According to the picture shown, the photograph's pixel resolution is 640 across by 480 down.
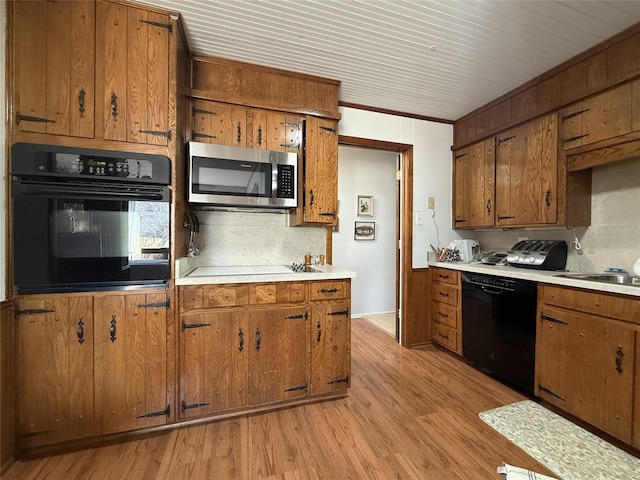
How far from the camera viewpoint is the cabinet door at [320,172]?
2316 mm

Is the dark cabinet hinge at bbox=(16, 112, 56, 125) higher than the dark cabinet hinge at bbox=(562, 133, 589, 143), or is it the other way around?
the dark cabinet hinge at bbox=(562, 133, 589, 143)

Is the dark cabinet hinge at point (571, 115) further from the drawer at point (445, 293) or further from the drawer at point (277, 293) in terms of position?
the drawer at point (277, 293)

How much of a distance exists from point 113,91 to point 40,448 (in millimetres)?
2129

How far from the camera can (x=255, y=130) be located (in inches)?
88.0

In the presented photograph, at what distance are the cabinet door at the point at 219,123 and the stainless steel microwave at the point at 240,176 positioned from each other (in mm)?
155

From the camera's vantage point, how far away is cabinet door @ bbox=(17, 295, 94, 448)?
1501 millimetres

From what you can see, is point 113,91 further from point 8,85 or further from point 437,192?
point 437,192

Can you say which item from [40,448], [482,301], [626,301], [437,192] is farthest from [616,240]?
[40,448]

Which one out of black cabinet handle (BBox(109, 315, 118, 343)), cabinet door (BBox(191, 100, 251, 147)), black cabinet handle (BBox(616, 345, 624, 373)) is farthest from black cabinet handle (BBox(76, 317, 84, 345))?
black cabinet handle (BBox(616, 345, 624, 373))

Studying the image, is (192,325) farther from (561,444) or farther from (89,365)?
(561,444)

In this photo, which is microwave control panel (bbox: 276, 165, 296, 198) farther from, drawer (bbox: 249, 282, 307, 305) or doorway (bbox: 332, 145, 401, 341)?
doorway (bbox: 332, 145, 401, 341)

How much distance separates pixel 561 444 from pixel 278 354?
1866 millimetres

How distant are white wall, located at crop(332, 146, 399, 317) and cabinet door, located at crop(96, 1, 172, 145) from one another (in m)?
2.79

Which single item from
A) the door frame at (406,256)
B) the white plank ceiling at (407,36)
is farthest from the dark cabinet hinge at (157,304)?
the door frame at (406,256)
